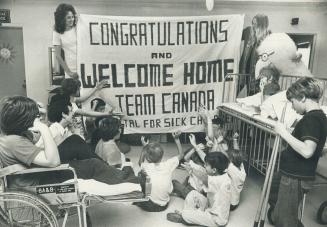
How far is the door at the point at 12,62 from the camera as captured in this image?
505 cm

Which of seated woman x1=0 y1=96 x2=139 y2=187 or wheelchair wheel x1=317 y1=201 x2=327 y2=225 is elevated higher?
seated woman x1=0 y1=96 x2=139 y2=187

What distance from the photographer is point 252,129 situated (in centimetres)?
398

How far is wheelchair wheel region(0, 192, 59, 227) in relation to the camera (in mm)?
1961

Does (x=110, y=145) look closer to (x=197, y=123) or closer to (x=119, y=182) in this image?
(x=119, y=182)

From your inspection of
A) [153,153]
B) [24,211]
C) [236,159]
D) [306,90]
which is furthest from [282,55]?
[24,211]

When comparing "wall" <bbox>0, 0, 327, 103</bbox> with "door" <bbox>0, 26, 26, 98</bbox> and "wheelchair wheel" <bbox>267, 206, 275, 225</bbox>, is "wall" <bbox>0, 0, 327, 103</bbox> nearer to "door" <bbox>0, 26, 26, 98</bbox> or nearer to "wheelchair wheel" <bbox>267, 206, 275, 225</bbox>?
"door" <bbox>0, 26, 26, 98</bbox>

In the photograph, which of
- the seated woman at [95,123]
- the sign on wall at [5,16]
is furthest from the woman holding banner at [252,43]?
the sign on wall at [5,16]

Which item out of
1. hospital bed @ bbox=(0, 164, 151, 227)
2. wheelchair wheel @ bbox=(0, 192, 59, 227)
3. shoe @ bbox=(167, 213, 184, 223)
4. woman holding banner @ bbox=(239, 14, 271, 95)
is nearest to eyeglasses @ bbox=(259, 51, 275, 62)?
woman holding banner @ bbox=(239, 14, 271, 95)

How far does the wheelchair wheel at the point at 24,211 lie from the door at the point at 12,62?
3562 mm

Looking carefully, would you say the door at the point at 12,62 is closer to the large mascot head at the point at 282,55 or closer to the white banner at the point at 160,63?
the white banner at the point at 160,63

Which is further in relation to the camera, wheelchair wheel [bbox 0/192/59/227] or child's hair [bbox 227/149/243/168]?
child's hair [bbox 227/149/243/168]

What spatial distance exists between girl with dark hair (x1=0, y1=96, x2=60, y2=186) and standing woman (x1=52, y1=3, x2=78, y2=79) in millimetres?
2476

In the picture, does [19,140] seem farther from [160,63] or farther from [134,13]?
[134,13]

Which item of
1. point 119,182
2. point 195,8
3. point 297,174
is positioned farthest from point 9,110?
point 195,8
